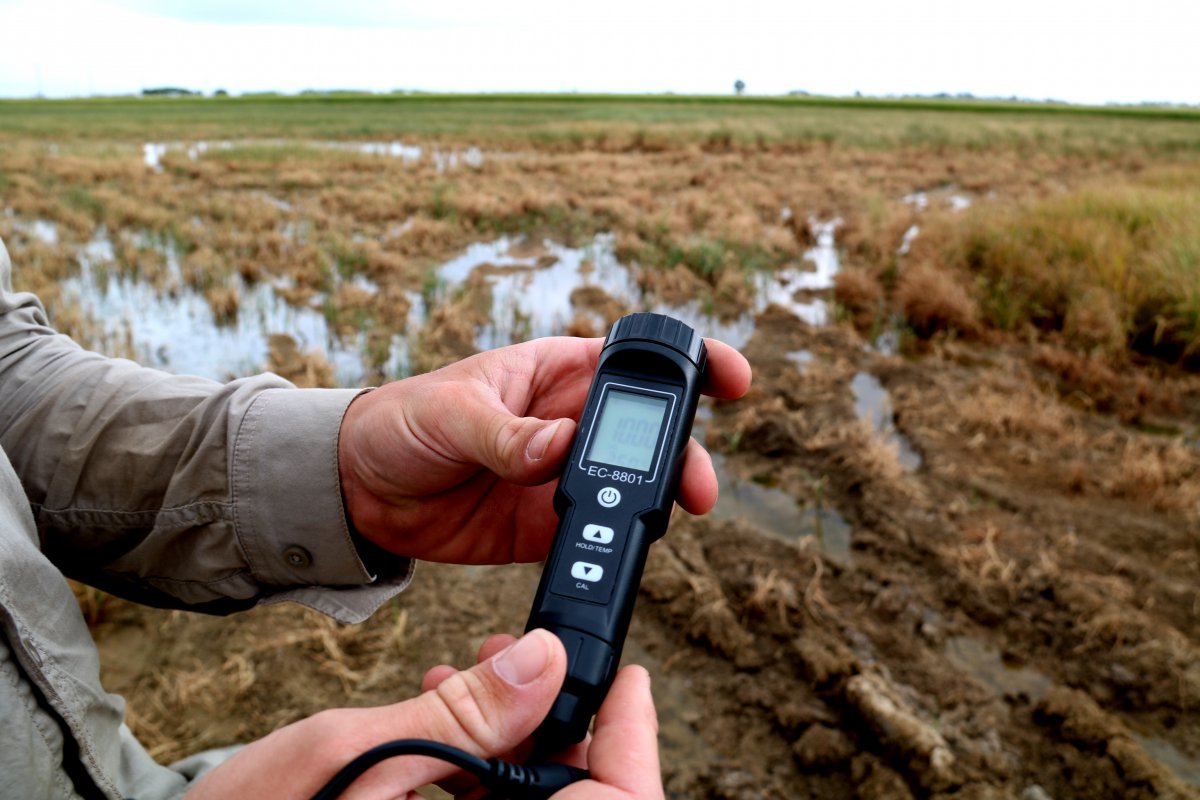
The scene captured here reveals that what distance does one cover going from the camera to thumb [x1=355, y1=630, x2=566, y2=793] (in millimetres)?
1019

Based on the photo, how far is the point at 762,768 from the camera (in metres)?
2.54

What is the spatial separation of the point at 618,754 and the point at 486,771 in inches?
8.5

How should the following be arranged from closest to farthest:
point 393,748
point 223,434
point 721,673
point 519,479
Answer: point 393,748
point 519,479
point 223,434
point 721,673

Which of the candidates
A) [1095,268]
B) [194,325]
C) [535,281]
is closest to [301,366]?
[194,325]

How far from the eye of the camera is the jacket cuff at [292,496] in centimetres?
167

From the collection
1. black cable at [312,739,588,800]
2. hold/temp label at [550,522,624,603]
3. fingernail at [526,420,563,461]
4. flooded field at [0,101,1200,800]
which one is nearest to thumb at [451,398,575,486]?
fingernail at [526,420,563,461]

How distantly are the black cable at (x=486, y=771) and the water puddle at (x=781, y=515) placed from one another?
2.60 meters

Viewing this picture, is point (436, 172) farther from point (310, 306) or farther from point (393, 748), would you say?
point (393, 748)

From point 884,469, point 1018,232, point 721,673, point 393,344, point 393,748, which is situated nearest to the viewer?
point 393,748

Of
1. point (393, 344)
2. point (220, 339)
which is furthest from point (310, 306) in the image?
point (393, 344)

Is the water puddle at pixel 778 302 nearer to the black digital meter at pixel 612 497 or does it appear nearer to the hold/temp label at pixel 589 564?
the black digital meter at pixel 612 497

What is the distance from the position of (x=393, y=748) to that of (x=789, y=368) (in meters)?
5.24

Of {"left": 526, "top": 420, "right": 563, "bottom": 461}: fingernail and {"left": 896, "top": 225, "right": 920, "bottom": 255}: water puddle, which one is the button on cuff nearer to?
{"left": 526, "top": 420, "right": 563, "bottom": 461}: fingernail

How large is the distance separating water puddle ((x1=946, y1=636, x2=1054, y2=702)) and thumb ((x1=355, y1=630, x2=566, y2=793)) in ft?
7.90
